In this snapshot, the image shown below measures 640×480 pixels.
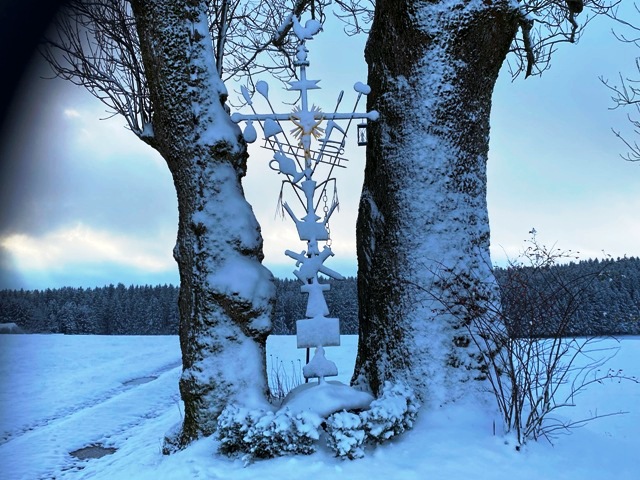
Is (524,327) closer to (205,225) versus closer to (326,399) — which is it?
(326,399)

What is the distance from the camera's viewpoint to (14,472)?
470 cm

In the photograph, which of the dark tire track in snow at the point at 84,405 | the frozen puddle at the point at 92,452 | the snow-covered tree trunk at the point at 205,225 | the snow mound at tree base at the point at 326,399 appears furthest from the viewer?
the dark tire track in snow at the point at 84,405

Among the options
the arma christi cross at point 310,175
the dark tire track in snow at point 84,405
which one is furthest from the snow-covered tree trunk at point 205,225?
Result: the dark tire track in snow at point 84,405

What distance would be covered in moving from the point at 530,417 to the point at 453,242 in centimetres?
146

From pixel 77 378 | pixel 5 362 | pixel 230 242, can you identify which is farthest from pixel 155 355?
pixel 5 362

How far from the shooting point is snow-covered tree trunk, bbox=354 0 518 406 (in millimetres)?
4211

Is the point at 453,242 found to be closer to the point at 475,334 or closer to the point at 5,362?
the point at 475,334

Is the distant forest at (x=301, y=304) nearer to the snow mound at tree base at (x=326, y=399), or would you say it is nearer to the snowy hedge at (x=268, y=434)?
the snow mound at tree base at (x=326, y=399)

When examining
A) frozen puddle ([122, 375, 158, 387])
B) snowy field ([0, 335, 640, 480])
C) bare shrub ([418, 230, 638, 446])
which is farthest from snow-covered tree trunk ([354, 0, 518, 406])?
frozen puddle ([122, 375, 158, 387])

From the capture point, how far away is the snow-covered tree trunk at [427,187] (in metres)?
4.21

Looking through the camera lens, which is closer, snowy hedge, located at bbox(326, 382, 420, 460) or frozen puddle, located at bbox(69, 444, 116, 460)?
snowy hedge, located at bbox(326, 382, 420, 460)

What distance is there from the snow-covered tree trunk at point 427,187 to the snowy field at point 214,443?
0.57 meters

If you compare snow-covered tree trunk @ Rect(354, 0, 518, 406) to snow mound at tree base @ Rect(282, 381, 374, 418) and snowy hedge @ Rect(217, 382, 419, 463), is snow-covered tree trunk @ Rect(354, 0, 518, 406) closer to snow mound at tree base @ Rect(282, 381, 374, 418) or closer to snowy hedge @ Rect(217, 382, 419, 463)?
snow mound at tree base @ Rect(282, 381, 374, 418)

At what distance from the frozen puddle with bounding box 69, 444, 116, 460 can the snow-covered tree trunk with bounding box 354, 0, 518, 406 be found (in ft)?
9.67
